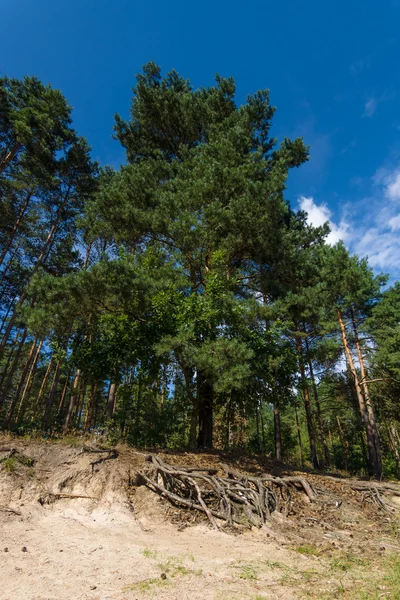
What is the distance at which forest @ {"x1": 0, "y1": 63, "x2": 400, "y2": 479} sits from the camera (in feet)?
28.9

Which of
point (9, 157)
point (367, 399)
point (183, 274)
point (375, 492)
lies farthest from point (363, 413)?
point (9, 157)

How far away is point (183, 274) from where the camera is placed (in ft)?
38.7

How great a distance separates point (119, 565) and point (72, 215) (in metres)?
18.0

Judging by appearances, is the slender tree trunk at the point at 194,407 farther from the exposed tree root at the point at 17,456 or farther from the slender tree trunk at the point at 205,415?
the exposed tree root at the point at 17,456

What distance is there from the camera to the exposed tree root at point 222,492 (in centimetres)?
586

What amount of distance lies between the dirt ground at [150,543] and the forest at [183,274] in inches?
108

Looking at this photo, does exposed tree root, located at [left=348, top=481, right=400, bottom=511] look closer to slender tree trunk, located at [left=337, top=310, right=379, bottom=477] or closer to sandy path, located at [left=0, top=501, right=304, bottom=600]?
sandy path, located at [left=0, top=501, right=304, bottom=600]

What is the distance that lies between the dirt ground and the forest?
8.97 feet

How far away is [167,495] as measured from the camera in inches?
246

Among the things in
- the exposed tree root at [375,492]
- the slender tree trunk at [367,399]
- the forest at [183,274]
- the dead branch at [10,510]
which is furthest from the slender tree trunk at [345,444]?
the dead branch at [10,510]

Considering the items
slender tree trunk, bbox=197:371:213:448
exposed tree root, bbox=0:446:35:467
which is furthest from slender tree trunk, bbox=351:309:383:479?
exposed tree root, bbox=0:446:35:467

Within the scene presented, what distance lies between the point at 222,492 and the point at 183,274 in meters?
7.65

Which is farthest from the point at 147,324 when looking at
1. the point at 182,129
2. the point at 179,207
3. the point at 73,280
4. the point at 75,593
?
the point at 182,129

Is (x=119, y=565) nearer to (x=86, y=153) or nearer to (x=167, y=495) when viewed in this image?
(x=167, y=495)
